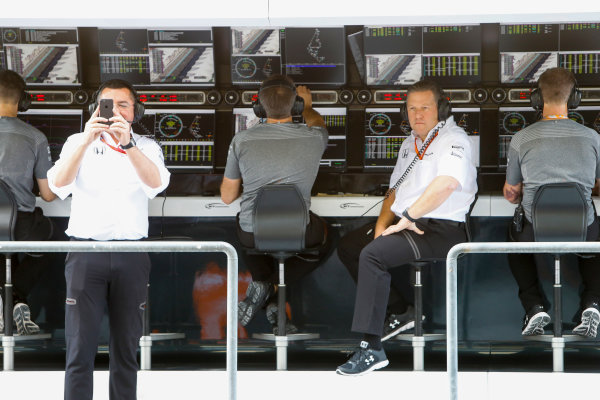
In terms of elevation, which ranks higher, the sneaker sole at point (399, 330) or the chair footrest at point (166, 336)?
the sneaker sole at point (399, 330)

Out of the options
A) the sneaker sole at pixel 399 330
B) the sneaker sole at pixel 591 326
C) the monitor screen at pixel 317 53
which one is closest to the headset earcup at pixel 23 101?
the monitor screen at pixel 317 53

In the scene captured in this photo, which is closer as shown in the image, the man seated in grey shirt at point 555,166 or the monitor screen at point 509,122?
the man seated in grey shirt at point 555,166

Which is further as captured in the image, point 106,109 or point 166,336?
point 166,336

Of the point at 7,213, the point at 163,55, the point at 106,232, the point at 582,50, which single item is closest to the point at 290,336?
the point at 106,232

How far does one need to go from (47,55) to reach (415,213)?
2630 mm

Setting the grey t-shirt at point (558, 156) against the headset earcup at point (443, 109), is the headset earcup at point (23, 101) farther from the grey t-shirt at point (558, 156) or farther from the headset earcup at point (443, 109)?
the grey t-shirt at point (558, 156)

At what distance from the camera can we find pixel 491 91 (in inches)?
199

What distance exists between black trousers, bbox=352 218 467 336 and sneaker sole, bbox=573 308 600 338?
0.67 m

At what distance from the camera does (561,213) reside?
379 centimetres

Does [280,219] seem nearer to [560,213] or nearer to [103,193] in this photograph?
[103,193]

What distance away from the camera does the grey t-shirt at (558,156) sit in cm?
389

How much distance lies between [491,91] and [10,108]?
2.63 m

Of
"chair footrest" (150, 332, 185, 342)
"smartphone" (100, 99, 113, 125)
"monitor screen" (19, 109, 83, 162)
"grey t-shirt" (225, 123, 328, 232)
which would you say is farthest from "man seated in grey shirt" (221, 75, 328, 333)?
"monitor screen" (19, 109, 83, 162)

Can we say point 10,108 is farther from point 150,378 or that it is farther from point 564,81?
point 564,81
